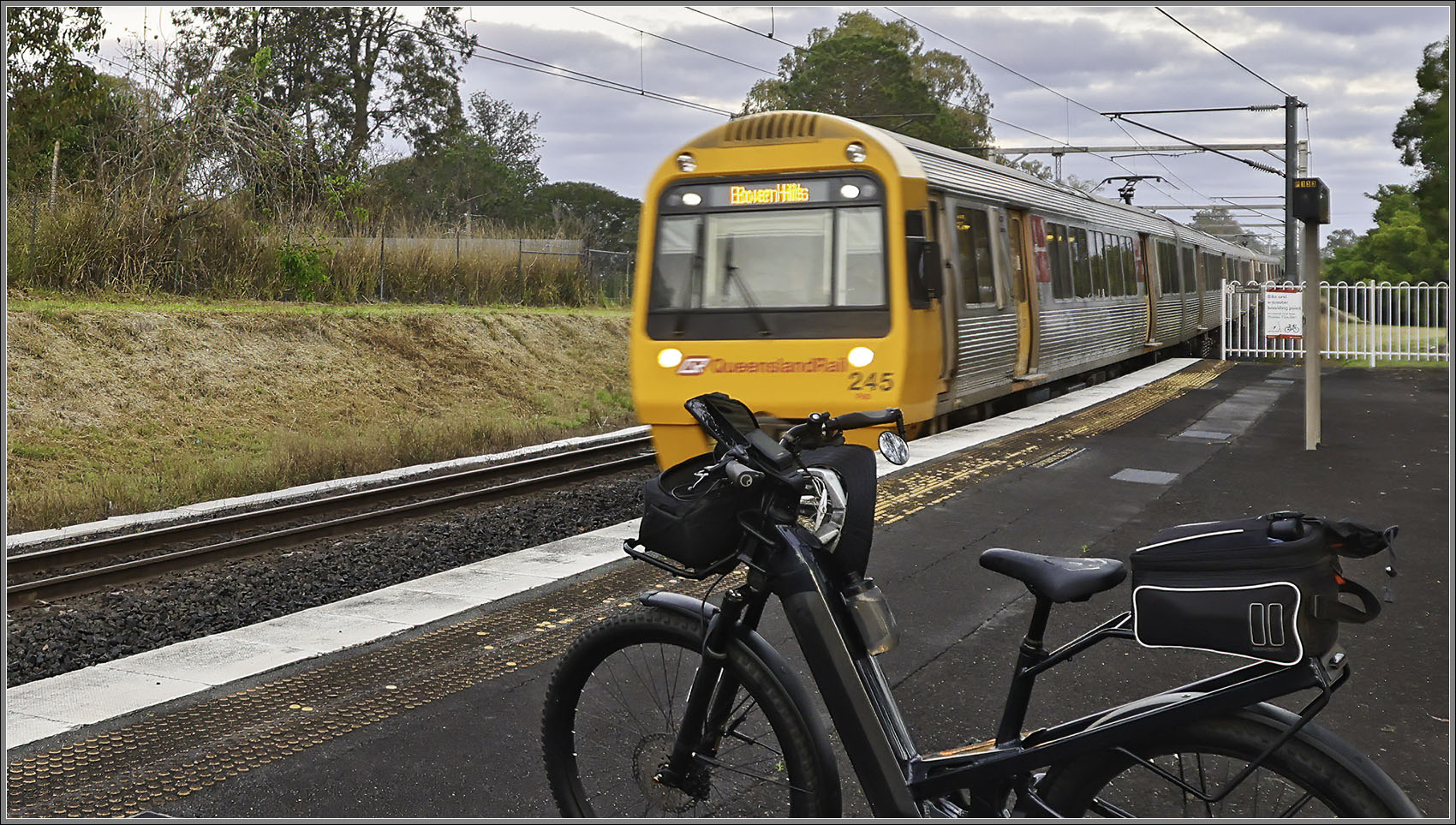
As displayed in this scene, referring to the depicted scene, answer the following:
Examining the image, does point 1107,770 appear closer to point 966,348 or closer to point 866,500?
point 866,500

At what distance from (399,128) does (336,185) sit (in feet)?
48.8

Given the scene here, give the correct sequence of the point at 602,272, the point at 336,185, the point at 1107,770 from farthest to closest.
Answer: the point at 602,272 < the point at 336,185 < the point at 1107,770

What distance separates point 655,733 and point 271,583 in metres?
5.98

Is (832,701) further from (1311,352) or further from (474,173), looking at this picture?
(474,173)

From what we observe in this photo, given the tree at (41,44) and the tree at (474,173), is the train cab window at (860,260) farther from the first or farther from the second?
the tree at (474,173)

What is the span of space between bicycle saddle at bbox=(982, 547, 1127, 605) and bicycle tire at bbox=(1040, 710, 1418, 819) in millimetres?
315

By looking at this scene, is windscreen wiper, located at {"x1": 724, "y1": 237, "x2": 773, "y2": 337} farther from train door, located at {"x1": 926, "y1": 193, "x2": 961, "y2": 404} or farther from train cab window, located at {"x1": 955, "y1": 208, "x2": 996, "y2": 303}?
train cab window, located at {"x1": 955, "y1": 208, "x2": 996, "y2": 303}

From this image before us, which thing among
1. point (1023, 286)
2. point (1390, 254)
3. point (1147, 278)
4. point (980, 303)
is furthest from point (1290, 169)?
point (980, 303)

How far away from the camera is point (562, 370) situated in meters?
26.6

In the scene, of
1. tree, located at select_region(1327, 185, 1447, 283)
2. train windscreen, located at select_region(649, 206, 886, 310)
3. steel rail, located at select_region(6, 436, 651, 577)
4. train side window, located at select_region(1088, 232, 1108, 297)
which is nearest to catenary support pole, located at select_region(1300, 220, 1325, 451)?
train windscreen, located at select_region(649, 206, 886, 310)

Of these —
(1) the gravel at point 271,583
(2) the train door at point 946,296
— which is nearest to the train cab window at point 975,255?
(2) the train door at point 946,296

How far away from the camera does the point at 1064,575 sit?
282 cm

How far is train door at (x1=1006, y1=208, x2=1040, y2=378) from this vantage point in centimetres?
1571

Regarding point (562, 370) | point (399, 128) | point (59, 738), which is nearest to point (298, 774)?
point (59, 738)
